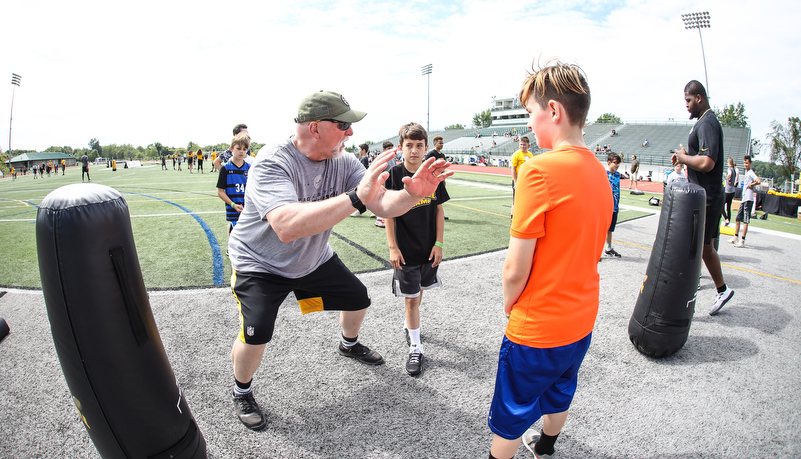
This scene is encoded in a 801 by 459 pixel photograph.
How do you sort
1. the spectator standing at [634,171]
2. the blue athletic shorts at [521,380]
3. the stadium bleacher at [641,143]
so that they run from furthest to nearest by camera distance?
the stadium bleacher at [641,143], the spectator standing at [634,171], the blue athletic shorts at [521,380]

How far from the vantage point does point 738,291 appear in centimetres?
497

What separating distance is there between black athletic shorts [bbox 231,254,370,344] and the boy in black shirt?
401 millimetres

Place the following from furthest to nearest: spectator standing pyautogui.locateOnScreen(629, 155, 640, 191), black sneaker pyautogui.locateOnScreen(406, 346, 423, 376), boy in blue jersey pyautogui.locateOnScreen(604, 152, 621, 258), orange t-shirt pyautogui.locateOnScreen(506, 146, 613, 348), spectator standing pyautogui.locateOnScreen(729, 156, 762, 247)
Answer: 1. spectator standing pyautogui.locateOnScreen(629, 155, 640, 191)
2. spectator standing pyautogui.locateOnScreen(729, 156, 762, 247)
3. boy in blue jersey pyautogui.locateOnScreen(604, 152, 621, 258)
4. black sneaker pyautogui.locateOnScreen(406, 346, 423, 376)
5. orange t-shirt pyautogui.locateOnScreen(506, 146, 613, 348)

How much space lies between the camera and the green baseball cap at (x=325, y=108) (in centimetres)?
214

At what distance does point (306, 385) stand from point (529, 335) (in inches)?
73.0

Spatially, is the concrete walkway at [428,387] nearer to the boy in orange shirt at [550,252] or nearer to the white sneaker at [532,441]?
the white sneaker at [532,441]

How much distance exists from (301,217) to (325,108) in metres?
0.72

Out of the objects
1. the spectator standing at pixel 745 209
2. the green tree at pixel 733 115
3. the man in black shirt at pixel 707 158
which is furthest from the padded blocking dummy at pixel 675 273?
the green tree at pixel 733 115

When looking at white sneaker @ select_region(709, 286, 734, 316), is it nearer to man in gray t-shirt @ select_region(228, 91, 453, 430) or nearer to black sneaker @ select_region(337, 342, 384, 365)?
black sneaker @ select_region(337, 342, 384, 365)

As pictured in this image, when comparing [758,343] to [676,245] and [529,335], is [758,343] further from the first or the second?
[529,335]

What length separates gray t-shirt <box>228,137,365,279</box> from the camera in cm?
222

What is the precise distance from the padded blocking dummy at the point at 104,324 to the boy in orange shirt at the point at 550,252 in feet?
5.17

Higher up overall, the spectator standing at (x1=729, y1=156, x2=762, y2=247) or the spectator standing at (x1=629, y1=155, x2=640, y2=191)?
the spectator standing at (x1=629, y1=155, x2=640, y2=191)

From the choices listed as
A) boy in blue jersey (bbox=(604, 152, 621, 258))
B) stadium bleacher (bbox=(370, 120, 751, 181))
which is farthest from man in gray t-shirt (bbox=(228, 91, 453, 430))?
stadium bleacher (bbox=(370, 120, 751, 181))
